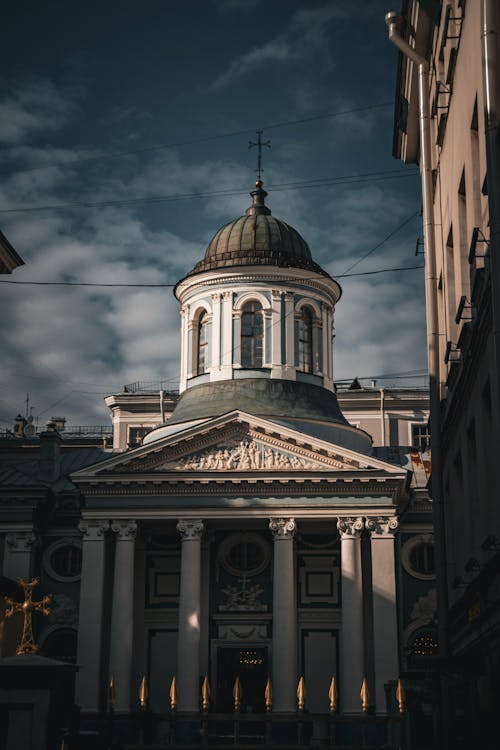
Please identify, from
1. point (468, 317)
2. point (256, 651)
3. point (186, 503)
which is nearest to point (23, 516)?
point (186, 503)

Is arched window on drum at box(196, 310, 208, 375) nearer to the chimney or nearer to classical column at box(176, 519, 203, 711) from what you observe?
the chimney

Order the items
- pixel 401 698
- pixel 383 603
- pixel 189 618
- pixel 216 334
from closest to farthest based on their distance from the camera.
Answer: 1. pixel 401 698
2. pixel 189 618
3. pixel 383 603
4. pixel 216 334

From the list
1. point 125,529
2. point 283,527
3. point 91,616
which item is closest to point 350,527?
point 283,527

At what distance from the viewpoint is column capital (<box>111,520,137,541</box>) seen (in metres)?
39.9

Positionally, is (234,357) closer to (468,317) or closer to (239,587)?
(239,587)

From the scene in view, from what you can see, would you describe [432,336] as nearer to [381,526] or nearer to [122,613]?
[381,526]

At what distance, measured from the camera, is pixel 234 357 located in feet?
150

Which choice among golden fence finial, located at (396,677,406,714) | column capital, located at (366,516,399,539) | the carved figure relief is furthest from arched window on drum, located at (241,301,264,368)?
golden fence finial, located at (396,677,406,714)

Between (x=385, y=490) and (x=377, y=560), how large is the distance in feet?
8.14

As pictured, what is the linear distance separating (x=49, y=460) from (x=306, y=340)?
1187cm

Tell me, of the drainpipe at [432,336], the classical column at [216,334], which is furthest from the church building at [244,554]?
the drainpipe at [432,336]

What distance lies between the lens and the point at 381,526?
39.5m

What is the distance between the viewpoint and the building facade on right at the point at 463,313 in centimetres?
1537

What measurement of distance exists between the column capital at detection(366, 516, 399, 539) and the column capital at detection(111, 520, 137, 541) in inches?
329
